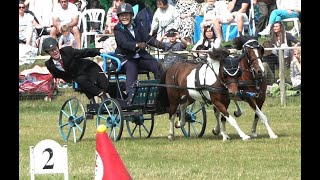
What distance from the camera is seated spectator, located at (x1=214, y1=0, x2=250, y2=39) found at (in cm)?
2631

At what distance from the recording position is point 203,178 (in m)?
13.7

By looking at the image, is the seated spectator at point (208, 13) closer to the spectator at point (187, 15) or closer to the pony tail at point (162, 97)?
the spectator at point (187, 15)

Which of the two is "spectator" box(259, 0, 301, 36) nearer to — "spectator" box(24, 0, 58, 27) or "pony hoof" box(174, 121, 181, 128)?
"spectator" box(24, 0, 58, 27)

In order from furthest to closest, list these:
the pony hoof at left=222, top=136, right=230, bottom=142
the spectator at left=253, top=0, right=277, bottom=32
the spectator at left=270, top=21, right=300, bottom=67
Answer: the spectator at left=253, top=0, right=277, bottom=32
the spectator at left=270, top=21, right=300, bottom=67
the pony hoof at left=222, top=136, right=230, bottom=142

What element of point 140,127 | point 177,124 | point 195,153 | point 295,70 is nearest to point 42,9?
point 295,70

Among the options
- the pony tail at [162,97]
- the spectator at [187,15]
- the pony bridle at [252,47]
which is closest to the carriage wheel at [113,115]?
the pony tail at [162,97]

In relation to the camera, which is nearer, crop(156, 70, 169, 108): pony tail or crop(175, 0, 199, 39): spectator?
crop(156, 70, 169, 108): pony tail

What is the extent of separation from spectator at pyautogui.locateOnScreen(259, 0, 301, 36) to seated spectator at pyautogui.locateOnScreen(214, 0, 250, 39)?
62 centimetres

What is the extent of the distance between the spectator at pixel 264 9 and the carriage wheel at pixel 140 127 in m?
7.24

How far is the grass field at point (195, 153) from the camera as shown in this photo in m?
14.3

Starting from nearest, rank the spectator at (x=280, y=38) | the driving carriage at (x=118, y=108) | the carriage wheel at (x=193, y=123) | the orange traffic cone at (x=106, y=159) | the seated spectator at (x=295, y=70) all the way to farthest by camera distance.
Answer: the orange traffic cone at (x=106, y=159) → the driving carriage at (x=118, y=108) → the carriage wheel at (x=193, y=123) → the seated spectator at (x=295, y=70) → the spectator at (x=280, y=38)

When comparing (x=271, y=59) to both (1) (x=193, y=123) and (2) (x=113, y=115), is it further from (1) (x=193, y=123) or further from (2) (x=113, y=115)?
(2) (x=113, y=115)

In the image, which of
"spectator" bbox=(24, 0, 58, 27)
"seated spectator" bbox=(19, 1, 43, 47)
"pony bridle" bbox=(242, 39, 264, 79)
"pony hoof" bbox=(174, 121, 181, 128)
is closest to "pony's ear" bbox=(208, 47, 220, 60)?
"pony bridle" bbox=(242, 39, 264, 79)

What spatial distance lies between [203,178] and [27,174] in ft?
7.48
